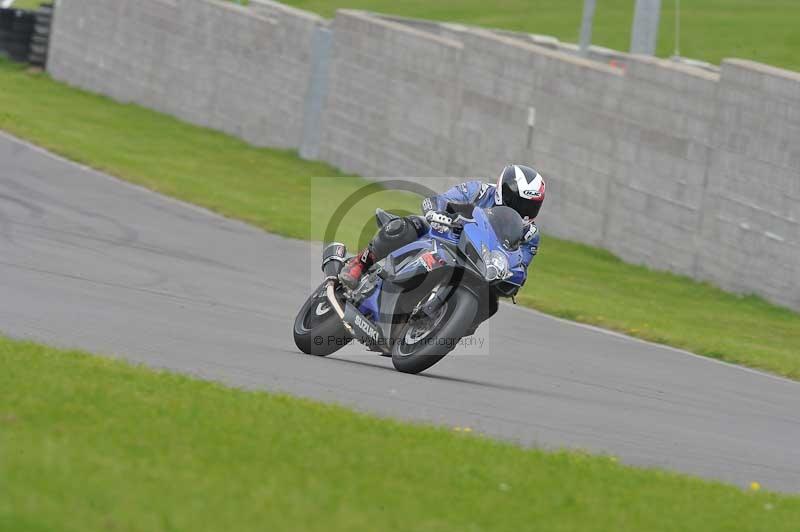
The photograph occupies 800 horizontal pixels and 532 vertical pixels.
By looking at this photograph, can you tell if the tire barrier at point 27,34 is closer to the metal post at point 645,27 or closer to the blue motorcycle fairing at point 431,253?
the metal post at point 645,27

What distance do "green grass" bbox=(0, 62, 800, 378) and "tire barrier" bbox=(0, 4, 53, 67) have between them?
1302mm

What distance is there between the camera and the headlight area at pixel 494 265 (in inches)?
393

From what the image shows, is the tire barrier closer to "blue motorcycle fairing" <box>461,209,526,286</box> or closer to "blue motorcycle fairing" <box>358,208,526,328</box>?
"blue motorcycle fairing" <box>358,208,526,328</box>

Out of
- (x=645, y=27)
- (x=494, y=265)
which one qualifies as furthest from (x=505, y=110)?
(x=494, y=265)

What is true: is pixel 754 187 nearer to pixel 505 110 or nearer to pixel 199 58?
pixel 505 110

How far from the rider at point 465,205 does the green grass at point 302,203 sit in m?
4.76

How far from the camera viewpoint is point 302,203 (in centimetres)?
2397

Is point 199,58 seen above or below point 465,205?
below

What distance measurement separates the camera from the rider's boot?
35.7ft

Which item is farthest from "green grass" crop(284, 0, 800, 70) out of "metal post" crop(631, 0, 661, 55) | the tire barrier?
the tire barrier

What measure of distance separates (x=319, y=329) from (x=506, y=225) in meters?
1.72

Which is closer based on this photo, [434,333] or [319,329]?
[434,333]

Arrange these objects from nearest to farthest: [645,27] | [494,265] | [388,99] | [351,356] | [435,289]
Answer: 1. [494,265]
2. [435,289]
3. [351,356]
4. [645,27]
5. [388,99]

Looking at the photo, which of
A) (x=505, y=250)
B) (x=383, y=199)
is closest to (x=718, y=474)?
(x=505, y=250)
